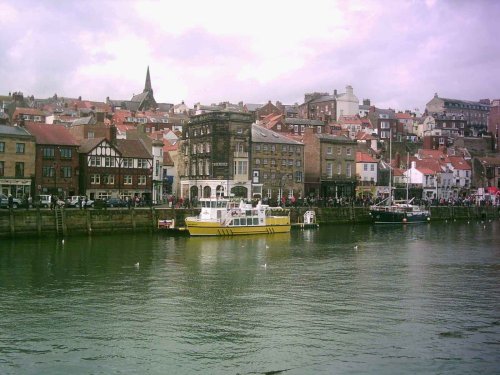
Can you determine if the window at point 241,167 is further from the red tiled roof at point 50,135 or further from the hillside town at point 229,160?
the red tiled roof at point 50,135

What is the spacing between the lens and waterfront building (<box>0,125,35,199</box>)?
67875 millimetres

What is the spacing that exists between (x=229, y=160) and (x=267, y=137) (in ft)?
27.1

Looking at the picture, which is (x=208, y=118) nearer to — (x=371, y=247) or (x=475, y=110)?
(x=371, y=247)

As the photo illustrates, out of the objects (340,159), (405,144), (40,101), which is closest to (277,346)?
(340,159)

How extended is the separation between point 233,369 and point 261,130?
7229cm

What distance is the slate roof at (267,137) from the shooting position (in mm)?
87375

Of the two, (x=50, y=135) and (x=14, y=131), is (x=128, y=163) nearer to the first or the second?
(x=50, y=135)

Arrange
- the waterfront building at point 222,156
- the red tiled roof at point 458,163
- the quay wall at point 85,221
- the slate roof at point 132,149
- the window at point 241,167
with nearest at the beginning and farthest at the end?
the quay wall at point 85,221
the slate roof at point 132,149
the waterfront building at point 222,156
the window at point 241,167
the red tiled roof at point 458,163

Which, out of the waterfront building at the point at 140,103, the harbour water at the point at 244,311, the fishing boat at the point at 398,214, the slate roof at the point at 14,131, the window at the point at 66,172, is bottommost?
the harbour water at the point at 244,311

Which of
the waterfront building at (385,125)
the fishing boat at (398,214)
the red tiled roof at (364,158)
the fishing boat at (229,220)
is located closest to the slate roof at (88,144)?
the fishing boat at (229,220)

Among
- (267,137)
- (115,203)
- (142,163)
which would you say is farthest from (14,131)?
(267,137)

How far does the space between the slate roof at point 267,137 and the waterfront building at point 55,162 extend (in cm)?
2489

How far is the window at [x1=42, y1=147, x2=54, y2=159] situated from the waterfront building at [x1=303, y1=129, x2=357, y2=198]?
38.2 m

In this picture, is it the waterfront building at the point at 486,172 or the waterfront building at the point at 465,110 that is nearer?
the waterfront building at the point at 486,172
